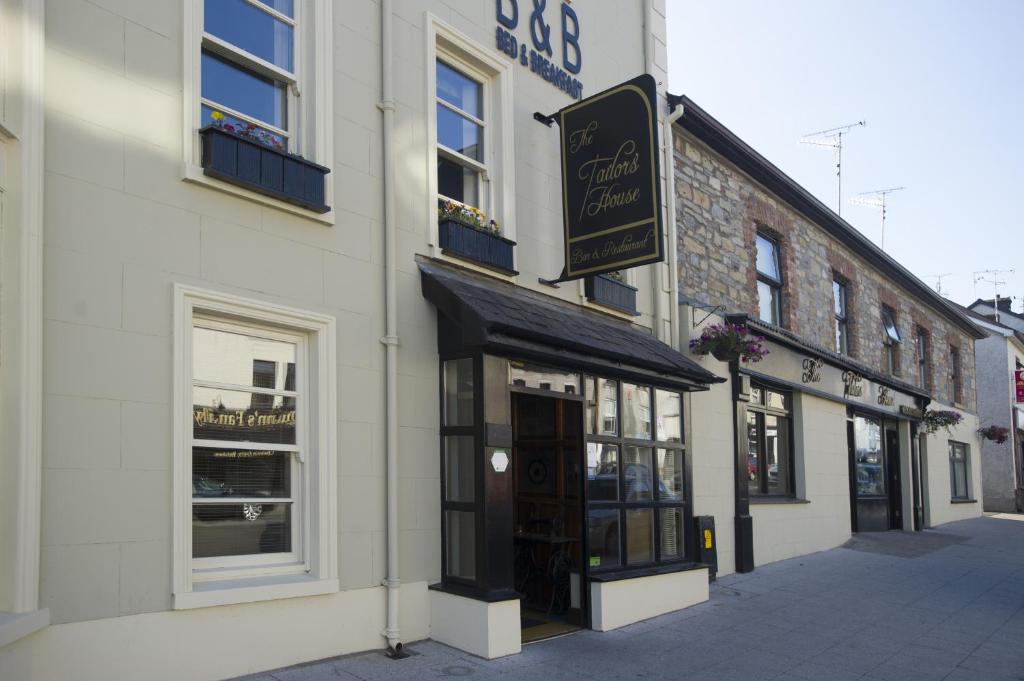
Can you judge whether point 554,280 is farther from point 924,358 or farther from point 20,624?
point 924,358

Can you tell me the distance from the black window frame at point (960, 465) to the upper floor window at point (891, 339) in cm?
529

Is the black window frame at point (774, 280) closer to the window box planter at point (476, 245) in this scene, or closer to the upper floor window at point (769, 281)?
the upper floor window at point (769, 281)

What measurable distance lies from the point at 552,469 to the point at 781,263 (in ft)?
24.2

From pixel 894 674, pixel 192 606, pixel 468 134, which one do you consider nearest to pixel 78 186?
pixel 192 606

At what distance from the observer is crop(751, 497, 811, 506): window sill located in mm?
12340

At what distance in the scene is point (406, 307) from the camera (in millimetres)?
7133

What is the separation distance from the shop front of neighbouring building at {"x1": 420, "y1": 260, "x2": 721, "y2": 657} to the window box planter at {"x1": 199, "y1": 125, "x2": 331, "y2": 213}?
4.24 feet

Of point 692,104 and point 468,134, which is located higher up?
point 692,104

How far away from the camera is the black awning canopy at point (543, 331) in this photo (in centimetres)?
684

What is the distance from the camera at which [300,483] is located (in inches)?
248

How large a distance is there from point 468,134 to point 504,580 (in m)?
4.30

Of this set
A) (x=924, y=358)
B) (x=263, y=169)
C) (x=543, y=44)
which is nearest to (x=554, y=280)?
(x=543, y=44)

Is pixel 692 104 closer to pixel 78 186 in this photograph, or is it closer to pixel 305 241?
Result: pixel 305 241

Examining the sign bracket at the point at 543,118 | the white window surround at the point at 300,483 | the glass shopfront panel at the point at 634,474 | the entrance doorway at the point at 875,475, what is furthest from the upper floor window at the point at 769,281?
the white window surround at the point at 300,483
